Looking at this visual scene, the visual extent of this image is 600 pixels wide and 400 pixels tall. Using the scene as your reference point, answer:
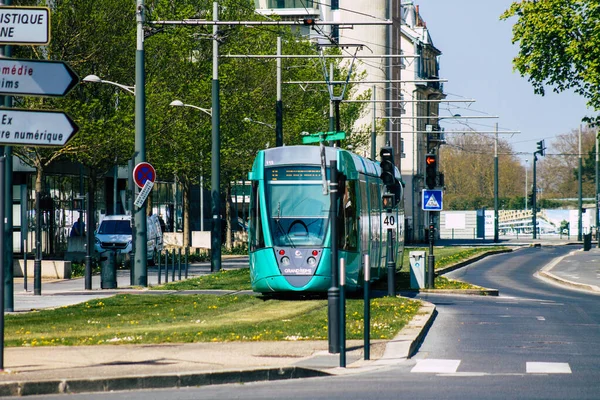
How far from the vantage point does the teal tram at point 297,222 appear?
2523 cm

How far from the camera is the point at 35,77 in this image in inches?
536

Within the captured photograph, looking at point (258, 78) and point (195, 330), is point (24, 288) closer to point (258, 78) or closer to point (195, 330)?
point (195, 330)

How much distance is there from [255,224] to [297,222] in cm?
95

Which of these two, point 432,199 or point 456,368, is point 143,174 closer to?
point 432,199

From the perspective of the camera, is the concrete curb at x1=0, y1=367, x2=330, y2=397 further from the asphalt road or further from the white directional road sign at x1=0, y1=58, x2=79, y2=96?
the white directional road sign at x1=0, y1=58, x2=79, y2=96

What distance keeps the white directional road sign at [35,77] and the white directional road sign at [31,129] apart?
31cm

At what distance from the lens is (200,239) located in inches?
2435

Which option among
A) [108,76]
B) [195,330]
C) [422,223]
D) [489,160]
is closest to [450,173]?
[489,160]

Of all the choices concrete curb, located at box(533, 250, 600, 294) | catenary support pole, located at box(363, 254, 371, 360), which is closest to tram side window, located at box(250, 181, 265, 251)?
catenary support pole, located at box(363, 254, 371, 360)

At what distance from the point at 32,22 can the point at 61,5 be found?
27.6 metres

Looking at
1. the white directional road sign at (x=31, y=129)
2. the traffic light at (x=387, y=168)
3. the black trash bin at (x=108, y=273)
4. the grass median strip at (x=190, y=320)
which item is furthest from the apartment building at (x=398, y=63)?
the white directional road sign at (x=31, y=129)

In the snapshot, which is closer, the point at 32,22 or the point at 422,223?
the point at 32,22

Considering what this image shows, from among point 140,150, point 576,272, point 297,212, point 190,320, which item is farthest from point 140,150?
point 576,272

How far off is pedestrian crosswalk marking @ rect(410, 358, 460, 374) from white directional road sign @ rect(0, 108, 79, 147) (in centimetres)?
491
